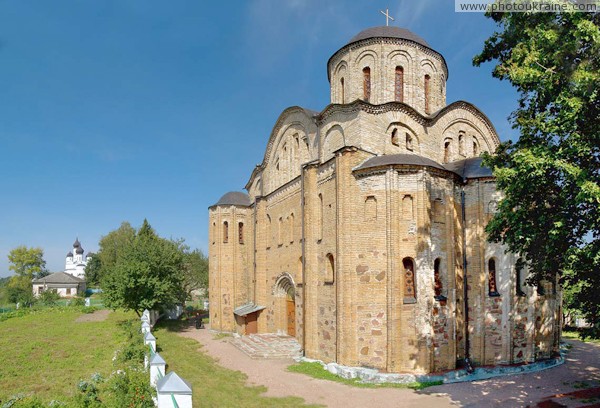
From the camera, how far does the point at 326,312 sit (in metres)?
14.9

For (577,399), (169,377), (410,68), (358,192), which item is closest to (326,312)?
(358,192)

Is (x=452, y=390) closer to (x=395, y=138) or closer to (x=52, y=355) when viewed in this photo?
(x=395, y=138)

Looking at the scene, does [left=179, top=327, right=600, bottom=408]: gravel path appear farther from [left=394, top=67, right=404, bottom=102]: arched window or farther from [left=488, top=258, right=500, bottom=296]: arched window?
[left=394, top=67, right=404, bottom=102]: arched window

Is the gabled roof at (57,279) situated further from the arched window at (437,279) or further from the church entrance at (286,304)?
the arched window at (437,279)

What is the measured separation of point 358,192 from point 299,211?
472 cm

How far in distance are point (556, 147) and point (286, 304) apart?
49.2ft

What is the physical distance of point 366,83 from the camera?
1783 cm

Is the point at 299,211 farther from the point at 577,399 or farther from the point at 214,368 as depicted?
the point at 577,399

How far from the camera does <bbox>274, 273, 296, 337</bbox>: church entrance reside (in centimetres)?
1925

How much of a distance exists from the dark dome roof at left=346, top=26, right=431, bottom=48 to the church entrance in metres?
11.7

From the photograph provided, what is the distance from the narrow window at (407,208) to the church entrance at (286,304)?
733 cm

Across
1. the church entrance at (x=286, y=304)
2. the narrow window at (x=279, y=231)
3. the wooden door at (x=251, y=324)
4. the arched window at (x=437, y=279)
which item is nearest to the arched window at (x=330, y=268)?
the arched window at (x=437, y=279)

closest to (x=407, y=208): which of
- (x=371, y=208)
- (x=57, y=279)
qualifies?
(x=371, y=208)

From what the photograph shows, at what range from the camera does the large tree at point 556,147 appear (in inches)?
276
